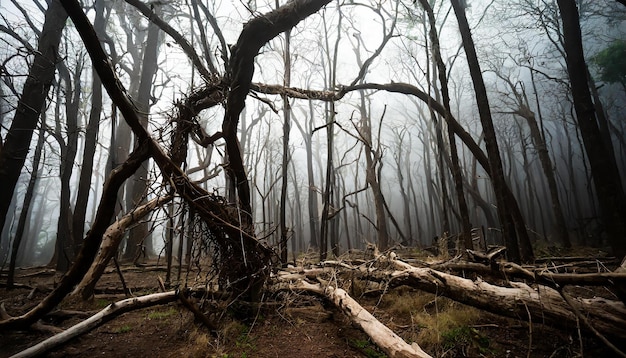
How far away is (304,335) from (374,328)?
3.54 feet

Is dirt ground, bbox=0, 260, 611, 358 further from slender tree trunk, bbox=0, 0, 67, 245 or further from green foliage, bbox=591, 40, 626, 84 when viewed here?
green foliage, bbox=591, 40, 626, 84

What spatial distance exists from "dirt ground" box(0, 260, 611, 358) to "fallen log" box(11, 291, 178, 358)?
308 millimetres

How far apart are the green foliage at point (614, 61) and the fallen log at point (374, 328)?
56.2 feet

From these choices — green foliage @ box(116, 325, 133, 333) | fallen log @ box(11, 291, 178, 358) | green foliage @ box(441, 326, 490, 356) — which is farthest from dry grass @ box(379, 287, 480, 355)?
green foliage @ box(116, 325, 133, 333)

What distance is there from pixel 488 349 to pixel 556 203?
38.0ft

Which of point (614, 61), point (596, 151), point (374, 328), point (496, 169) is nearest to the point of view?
point (374, 328)

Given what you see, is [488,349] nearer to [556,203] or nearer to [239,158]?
[239,158]

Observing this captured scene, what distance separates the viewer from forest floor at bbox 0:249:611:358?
2395mm

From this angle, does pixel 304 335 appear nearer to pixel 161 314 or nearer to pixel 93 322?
pixel 93 322

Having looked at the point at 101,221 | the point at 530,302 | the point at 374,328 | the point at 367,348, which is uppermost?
the point at 101,221

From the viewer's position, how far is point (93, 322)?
266 cm

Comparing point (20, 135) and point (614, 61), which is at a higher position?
point (614, 61)

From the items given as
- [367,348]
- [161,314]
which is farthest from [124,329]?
[367,348]

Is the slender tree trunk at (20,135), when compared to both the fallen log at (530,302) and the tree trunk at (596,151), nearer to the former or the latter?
the fallen log at (530,302)
